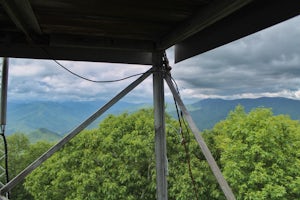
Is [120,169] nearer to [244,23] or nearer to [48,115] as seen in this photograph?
[244,23]

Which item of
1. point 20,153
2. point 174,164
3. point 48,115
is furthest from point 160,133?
point 48,115

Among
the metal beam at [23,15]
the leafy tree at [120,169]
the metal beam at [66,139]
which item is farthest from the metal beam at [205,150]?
the leafy tree at [120,169]

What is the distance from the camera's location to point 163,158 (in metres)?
2.06

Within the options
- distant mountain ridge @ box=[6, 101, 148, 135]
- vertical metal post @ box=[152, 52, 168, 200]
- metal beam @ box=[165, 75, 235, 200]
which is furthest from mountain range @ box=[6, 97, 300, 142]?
metal beam @ box=[165, 75, 235, 200]

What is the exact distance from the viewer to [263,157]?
8.55 metres

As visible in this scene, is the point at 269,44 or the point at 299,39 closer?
the point at 269,44

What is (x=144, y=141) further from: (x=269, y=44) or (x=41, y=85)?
(x=41, y=85)

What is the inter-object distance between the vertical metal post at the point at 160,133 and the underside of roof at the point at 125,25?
0.68ft

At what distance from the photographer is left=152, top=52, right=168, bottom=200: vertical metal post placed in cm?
205

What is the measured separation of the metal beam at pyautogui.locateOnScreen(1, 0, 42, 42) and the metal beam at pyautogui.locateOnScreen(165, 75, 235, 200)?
950 mm

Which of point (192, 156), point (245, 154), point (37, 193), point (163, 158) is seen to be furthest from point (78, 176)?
point (163, 158)

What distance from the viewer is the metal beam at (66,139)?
1807mm

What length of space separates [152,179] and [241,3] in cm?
829

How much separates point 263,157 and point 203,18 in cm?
811
